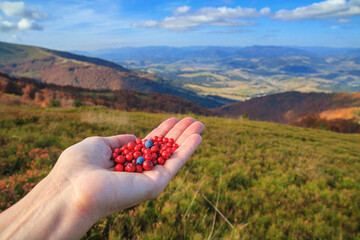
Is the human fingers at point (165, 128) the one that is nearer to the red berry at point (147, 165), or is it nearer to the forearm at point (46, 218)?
the red berry at point (147, 165)

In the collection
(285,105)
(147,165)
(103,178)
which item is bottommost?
(285,105)

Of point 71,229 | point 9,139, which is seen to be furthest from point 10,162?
point 71,229

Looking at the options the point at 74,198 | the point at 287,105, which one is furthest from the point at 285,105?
the point at 74,198

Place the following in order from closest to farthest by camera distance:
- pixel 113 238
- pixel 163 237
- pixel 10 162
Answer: pixel 113 238, pixel 163 237, pixel 10 162

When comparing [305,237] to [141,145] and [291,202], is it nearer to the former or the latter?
[291,202]

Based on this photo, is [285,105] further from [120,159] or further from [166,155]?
[120,159]

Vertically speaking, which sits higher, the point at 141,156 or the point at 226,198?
the point at 141,156

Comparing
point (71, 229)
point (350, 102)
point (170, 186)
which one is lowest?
point (350, 102)

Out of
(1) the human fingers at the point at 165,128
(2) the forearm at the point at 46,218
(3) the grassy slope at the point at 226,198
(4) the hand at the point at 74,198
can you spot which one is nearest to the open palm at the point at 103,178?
(4) the hand at the point at 74,198

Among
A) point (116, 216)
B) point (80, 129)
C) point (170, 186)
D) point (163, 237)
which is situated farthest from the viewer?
point (80, 129)
